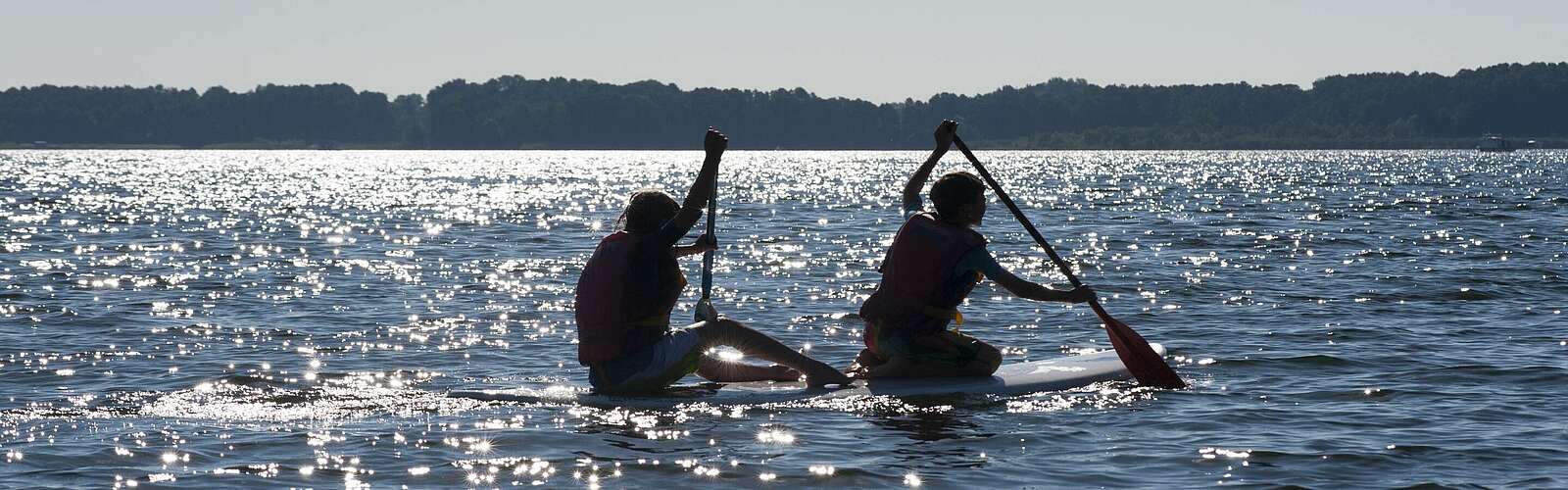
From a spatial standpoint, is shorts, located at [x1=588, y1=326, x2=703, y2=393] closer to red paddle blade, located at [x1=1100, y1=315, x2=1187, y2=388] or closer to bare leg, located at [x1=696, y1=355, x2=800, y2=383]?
bare leg, located at [x1=696, y1=355, x2=800, y2=383]

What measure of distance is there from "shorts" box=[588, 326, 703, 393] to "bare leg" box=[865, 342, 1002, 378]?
1.32 metres

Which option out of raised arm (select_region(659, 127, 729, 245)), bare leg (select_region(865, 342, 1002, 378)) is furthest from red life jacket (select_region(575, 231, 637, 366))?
bare leg (select_region(865, 342, 1002, 378))

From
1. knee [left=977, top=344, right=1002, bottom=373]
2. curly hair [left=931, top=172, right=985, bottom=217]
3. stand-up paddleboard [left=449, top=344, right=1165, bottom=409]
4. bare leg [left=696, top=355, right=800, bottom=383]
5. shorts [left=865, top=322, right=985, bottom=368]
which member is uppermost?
curly hair [left=931, top=172, right=985, bottom=217]

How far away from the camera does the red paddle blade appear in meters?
12.3

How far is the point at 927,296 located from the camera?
37.3 ft

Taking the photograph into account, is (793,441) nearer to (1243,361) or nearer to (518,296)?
(1243,361)

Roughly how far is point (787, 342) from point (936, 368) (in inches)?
172

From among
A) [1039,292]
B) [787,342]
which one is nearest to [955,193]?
[1039,292]

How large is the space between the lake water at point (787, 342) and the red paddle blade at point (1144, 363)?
0.50ft

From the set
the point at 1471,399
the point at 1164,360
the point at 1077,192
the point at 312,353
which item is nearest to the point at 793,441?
the point at 1164,360

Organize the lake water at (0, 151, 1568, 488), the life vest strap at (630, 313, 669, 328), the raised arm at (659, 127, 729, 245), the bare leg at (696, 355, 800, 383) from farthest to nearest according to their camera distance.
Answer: the bare leg at (696, 355, 800, 383)
the life vest strap at (630, 313, 669, 328)
the raised arm at (659, 127, 729, 245)
the lake water at (0, 151, 1568, 488)

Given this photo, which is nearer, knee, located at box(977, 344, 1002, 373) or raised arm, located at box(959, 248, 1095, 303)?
raised arm, located at box(959, 248, 1095, 303)

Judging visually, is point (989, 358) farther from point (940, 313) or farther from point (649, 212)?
point (649, 212)

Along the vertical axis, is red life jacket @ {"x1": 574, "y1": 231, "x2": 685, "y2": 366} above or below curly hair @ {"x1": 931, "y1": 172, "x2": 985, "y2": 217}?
below
